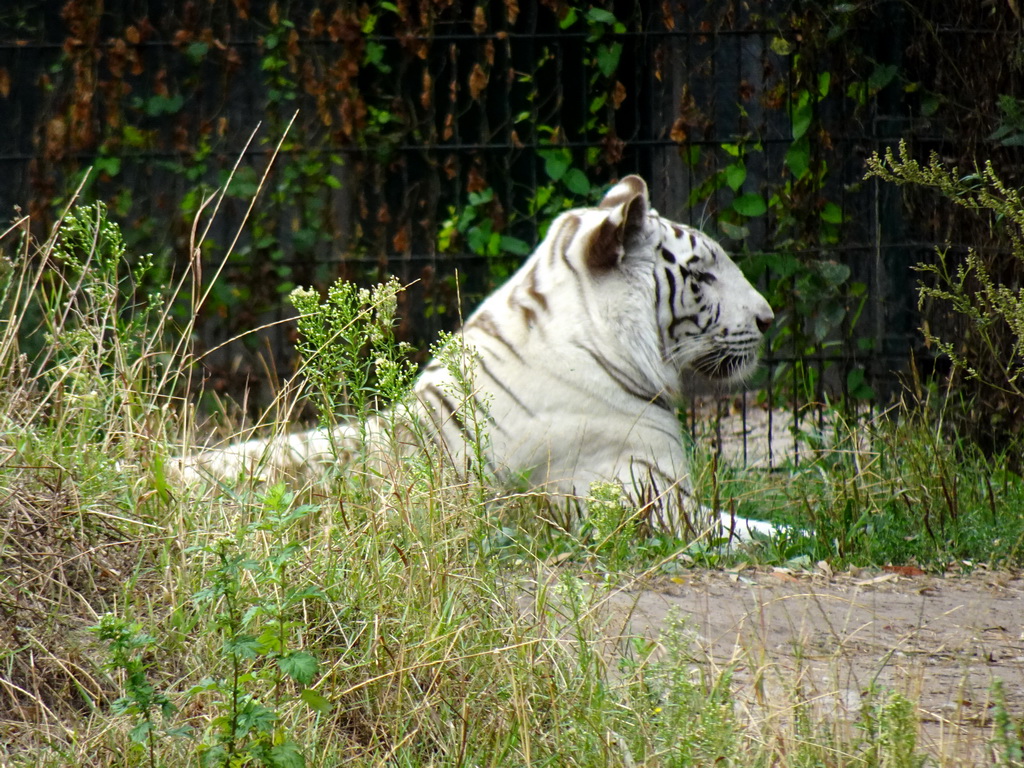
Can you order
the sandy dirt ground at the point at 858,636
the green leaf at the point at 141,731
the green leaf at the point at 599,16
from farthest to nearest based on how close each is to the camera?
the green leaf at the point at 599,16
the sandy dirt ground at the point at 858,636
the green leaf at the point at 141,731

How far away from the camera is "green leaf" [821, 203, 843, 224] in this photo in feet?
19.8

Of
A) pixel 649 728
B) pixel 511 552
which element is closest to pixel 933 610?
pixel 511 552

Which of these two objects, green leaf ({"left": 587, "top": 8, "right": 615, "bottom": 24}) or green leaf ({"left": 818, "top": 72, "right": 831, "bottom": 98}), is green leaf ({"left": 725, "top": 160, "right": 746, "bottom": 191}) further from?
green leaf ({"left": 587, "top": 8, "right": 615, "bottom": 24})

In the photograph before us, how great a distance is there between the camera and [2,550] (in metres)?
2.85

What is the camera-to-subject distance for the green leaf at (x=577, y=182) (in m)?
6.16

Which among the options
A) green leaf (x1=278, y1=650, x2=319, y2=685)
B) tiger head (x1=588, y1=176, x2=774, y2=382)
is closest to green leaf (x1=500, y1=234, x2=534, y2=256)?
tiger head (x1=588, y1=176, x2=774, y2=382)

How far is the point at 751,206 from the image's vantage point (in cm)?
611

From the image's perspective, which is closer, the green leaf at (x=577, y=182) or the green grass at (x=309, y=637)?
the green grass at (x=309, y=637)

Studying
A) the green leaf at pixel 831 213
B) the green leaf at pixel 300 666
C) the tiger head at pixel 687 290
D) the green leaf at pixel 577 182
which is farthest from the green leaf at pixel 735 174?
the green leaf at pixel 300 666

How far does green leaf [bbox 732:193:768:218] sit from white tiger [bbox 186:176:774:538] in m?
1.49

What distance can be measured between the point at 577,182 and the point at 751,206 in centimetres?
81

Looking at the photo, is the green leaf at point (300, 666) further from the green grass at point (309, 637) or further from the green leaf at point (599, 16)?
the green leaf at point (599, 16)

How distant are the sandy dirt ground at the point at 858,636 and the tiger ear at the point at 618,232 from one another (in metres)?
1.17

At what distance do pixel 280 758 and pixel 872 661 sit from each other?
55.7 inches
